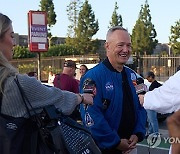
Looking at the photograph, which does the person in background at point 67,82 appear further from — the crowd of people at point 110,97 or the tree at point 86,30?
the tree at point 86,30

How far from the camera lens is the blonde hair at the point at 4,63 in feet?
6.87

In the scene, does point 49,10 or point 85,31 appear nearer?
point 49,10

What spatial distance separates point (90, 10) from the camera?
53.7 meters

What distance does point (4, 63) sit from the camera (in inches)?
85.0

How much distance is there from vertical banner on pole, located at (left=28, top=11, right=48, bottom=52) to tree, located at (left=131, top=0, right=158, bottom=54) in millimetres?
43394

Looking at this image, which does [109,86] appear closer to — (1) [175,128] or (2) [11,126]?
(2) [11,126]

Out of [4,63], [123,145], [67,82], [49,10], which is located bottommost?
[123,145]

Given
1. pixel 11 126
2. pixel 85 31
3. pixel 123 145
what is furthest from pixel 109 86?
pixel 85 31

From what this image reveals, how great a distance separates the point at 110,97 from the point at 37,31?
7984mm

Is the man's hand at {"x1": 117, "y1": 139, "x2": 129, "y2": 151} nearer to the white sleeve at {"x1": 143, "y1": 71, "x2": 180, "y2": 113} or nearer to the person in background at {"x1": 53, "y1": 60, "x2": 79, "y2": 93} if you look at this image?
the white sleeve at {"x1": 143, "y1": 71, "x2": 180, "y2": 113}

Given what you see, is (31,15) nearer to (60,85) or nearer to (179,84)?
(60,85)

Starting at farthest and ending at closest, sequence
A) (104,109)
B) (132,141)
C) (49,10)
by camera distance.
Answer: (49,10) < (132,141) < (104,109)

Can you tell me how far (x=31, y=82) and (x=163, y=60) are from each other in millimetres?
30349

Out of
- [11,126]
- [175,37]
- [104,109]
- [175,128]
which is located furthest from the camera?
[175,37]
